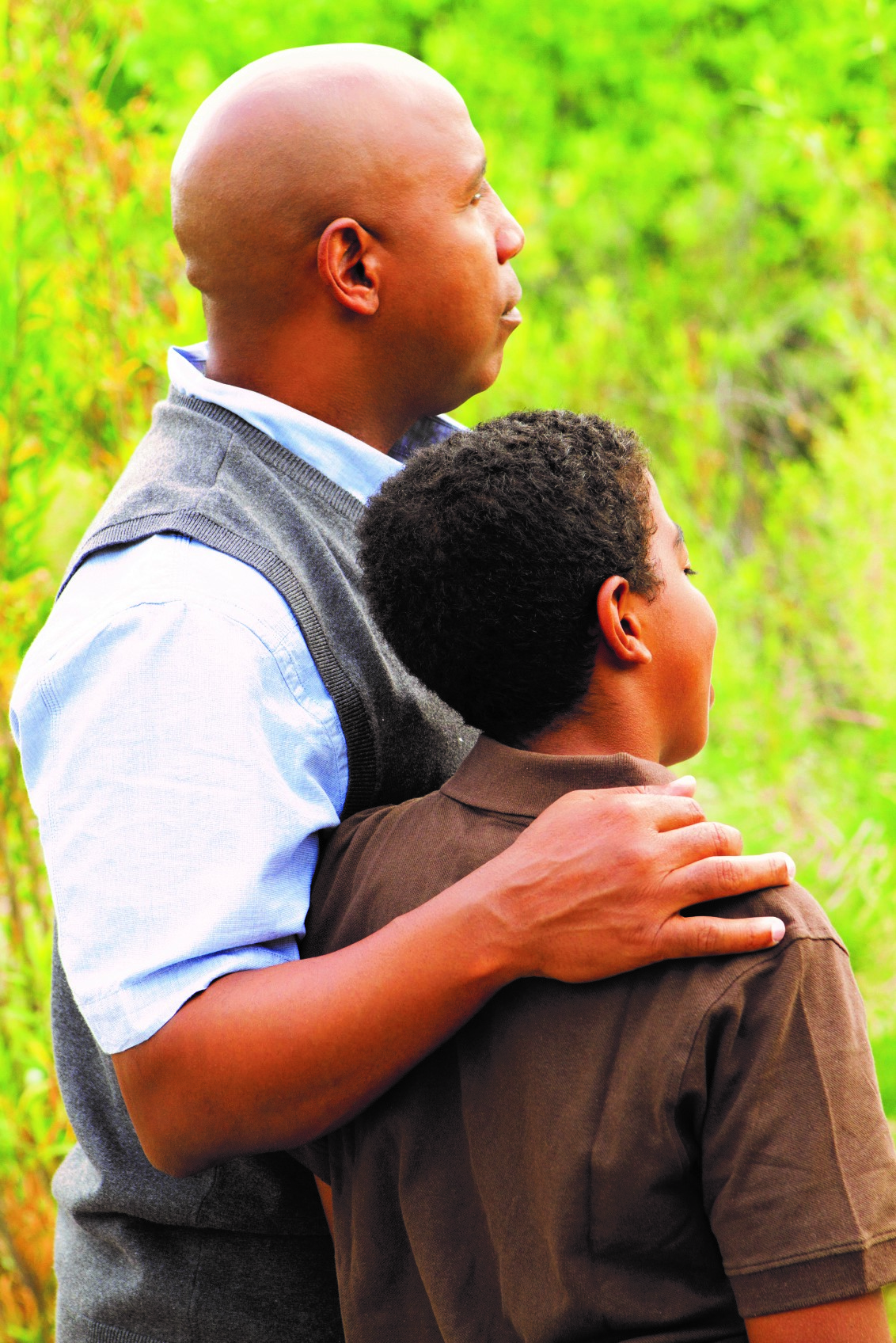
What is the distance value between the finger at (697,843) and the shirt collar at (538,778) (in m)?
0.11

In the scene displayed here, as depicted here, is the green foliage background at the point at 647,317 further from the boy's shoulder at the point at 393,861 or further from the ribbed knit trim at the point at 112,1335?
the boy's shoulder at the point at 393,861

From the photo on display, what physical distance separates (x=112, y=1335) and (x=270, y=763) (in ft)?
2.49

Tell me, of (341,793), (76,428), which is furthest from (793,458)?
(341,793)

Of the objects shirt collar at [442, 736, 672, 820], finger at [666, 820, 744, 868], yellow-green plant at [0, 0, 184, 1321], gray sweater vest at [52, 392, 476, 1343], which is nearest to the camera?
finger at [666, 820, 744, 868]

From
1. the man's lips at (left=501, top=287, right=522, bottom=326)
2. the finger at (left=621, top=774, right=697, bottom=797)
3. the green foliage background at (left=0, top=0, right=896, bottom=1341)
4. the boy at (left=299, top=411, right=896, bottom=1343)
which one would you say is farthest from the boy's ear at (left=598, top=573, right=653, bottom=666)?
the green foliage background at (left=0, top=0, right=896, bottom=1341)

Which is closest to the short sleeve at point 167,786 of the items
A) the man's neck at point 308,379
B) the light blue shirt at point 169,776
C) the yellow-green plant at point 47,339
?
the light blue shirt at point 169,776

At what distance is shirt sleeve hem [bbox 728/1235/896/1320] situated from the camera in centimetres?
97

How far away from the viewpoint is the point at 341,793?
1.34 metres

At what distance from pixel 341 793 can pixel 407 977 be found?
28 centimetres

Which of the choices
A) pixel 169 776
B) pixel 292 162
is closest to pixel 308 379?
pixel 292 162

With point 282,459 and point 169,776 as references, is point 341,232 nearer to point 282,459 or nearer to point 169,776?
point 282,459

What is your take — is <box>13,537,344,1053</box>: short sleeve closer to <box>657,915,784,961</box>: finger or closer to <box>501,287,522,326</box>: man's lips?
<box>657,915,784,961</box>: finger

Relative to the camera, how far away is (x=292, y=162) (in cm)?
140

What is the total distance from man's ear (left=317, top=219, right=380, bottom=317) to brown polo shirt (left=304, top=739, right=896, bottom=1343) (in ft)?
1.82
